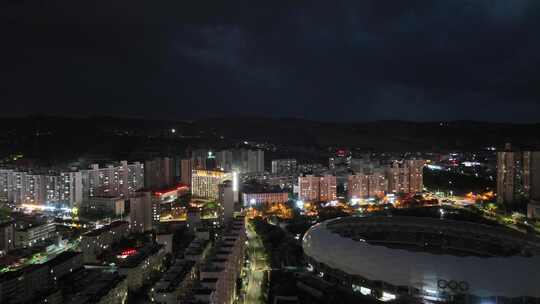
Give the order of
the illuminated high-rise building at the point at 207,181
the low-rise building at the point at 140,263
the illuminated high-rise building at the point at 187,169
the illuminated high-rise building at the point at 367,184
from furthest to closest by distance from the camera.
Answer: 1. the illuminated high-rise building at the point at 187,169
2. the illuminated high-rise building at the point at 367,184
3. the illuminated high-rise building at the point at 207,181
4. the low-rise building at the point at 140,263

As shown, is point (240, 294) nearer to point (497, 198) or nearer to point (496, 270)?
point (496, 270)

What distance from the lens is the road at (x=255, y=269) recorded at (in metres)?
8.12

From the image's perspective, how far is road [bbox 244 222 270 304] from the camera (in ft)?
26.7

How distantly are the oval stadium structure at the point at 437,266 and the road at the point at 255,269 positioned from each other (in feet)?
3.70

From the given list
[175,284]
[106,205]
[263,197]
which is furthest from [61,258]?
[263,197]

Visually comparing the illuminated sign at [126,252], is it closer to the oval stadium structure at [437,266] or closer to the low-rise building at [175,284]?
the low-rise building at [175,284]

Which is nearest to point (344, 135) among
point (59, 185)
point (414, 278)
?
point (59, 185)

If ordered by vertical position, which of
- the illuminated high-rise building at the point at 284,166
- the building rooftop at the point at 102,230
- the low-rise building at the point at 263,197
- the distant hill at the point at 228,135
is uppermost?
the distant hill at the point at 228,135

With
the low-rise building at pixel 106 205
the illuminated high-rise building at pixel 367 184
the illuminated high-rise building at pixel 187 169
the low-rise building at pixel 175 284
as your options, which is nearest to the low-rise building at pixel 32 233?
the low-rise building at pixel 106 205

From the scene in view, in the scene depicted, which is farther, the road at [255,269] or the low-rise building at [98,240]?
the low-rise building at [98,240]

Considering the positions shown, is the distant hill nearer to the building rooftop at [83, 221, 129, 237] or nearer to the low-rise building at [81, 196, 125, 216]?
the low-rise building at [81, 196, 125, 216]

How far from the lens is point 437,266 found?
22.2 ft

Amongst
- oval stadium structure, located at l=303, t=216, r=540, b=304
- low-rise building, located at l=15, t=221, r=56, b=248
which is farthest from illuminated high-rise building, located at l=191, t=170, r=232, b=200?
oval stadium structure, located at l=303, t=216, r=540, b=304

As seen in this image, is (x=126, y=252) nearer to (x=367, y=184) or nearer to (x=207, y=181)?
(x=207, y=181)
